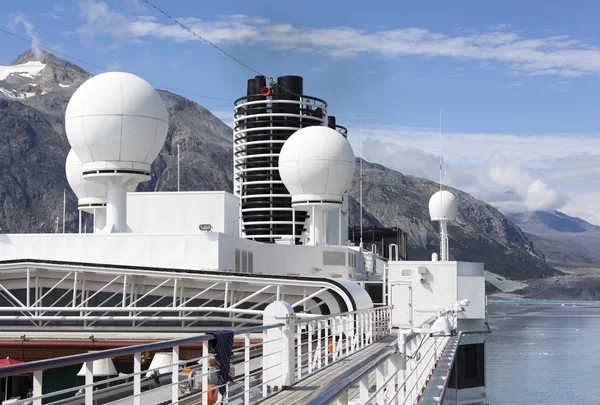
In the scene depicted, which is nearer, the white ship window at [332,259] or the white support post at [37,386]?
the white support post at [37,386]

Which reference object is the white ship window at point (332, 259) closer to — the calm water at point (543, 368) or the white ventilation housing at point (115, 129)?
the white ventilation housing at point (115, 129)

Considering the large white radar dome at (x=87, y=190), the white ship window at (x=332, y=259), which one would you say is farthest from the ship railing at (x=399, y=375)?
the large white radar dome at (x=87, y=190)

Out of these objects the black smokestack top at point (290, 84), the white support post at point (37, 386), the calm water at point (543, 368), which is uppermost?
the black smokestack top at point (290, 84)

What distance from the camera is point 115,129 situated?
1345 inches

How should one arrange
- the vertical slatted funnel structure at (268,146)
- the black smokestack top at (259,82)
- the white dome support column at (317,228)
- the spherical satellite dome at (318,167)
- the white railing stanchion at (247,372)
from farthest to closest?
the black smokestack top at (259,82), the vertical slatted funnel structure at (268,146), the white dome support column at (317,228), the spherical satellite dome at (318,167), the white railing stanchion at (247,372)

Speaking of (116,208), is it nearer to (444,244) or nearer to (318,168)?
(318,168)

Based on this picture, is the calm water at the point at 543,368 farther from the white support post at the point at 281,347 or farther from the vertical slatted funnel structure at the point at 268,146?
the white support post at the point at 281,347

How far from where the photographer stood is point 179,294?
1335 inches

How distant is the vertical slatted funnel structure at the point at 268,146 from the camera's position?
6266cm

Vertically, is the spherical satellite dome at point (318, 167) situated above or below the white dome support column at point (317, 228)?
above

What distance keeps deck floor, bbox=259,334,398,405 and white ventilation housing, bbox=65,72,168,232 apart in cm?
1673

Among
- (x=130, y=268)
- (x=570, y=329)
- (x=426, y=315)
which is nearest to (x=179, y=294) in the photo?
(x=130, y=268)

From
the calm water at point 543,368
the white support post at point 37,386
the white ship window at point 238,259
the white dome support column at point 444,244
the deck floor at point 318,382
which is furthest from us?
the calm water at point 543,368

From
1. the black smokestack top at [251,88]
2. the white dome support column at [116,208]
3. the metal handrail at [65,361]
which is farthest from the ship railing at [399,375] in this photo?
the black smokestack top at [251,88]
